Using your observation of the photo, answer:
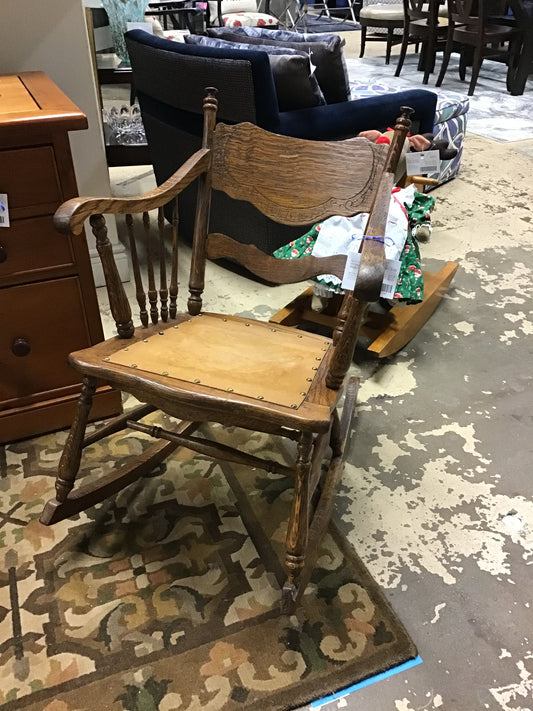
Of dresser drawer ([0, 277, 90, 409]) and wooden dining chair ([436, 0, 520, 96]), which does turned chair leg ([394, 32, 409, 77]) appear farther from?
dresser drawer ([0, 277, 90, 409])

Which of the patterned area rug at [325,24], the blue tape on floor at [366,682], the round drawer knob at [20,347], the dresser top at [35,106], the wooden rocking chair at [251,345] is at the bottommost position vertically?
the blue tape on floor at [366,682]

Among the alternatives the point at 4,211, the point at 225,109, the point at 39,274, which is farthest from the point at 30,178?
the point at 225,109

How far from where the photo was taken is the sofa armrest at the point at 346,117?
2189 millimetres

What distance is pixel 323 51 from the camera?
7.54 ft

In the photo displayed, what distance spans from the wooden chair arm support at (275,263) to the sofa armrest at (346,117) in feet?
2.85

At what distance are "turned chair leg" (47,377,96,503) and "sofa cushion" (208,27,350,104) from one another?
5.86 ft

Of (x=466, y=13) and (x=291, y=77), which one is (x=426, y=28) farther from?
(x=291, y=77)

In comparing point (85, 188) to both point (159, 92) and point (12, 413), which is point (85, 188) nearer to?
point (159, 92)

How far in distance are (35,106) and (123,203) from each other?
40cm

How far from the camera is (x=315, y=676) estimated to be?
1.10 m

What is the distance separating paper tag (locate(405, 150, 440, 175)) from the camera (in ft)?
5.79

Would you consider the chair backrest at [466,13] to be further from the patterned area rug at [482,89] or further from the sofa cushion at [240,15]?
the sofa cushion at [240,15]

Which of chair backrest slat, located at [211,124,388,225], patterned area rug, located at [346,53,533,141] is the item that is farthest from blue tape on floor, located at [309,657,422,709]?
patterned area rug, located at [346,53,533,141]

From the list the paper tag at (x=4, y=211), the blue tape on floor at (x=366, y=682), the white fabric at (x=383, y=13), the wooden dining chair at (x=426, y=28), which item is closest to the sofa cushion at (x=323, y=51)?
the paper tag at (x=4, y=211)
